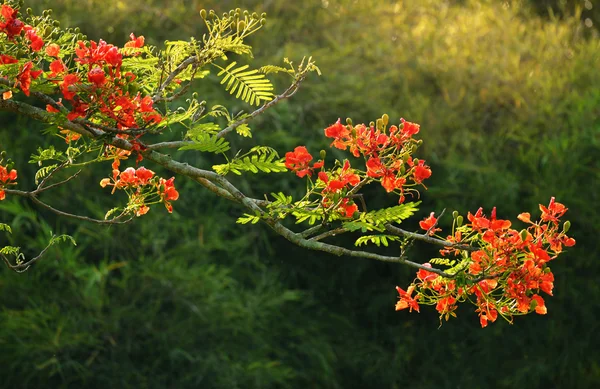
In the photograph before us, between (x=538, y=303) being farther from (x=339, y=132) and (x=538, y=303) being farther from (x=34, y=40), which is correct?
(x=34, y=40)

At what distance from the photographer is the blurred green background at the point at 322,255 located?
3.23 m

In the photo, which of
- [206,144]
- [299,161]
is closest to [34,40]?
[206,144]

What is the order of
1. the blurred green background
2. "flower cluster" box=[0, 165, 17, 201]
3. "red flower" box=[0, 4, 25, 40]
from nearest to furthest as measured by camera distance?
1. "red flower" box=[0, 4, 25, 40]
2. "flower cluster" box=[0, 165, 17, 201]
3. the blurred green background

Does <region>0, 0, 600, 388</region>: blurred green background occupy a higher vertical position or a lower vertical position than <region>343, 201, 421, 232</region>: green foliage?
lower

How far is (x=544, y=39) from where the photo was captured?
4223 millimetres

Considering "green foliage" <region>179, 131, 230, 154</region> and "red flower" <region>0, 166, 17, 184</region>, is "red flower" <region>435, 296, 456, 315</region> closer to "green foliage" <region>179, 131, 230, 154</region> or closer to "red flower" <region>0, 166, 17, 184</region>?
"green foliage" <region>179, 131, 230, 154</region>

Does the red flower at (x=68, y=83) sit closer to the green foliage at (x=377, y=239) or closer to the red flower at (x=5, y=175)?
the red flower at (x=5, y=175)

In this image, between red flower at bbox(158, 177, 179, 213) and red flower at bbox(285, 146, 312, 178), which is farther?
red flower at bbox(158, 177, 179, 213)

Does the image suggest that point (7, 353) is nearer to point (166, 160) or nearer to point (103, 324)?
point (103, 324)

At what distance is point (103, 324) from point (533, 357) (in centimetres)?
180

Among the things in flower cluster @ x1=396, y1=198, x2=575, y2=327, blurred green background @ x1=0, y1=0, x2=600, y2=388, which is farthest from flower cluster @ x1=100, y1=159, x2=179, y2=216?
blurred green background @ x1=0, y1=0, x2=600, y2=388

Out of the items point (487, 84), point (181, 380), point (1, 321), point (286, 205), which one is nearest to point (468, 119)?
point (487, 84)

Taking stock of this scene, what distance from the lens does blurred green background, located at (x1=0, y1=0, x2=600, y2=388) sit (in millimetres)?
3232

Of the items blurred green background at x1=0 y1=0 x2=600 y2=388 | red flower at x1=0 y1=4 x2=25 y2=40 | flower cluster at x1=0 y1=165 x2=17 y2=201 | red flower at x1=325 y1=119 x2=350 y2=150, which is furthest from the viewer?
blurred green background at x1=0 y1=0 x2=600 y2=388
